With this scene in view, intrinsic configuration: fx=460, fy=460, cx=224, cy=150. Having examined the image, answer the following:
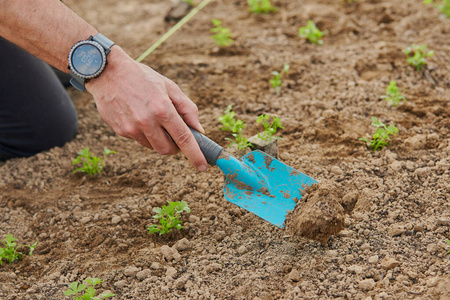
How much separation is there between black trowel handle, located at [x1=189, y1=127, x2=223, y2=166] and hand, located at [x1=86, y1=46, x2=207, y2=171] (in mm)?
51

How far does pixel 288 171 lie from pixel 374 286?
69 cm

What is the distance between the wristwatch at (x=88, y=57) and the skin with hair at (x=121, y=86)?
32mm

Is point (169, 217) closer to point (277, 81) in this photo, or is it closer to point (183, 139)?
point (183, 139)

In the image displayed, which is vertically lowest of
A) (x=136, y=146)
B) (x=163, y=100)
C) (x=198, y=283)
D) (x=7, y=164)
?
(x=198, y=283)

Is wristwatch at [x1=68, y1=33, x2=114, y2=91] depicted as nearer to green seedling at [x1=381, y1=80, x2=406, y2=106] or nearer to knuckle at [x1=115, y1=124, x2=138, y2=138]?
knuckle at [x1=115, y1=124, x2=138, y2=138]

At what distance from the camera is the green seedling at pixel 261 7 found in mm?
4344

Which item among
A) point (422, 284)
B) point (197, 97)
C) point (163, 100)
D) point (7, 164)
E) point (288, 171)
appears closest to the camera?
point (422, 284)

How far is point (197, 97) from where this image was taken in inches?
133

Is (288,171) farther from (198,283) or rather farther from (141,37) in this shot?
(141,37)

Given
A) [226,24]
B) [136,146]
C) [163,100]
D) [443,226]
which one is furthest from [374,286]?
[226,24]

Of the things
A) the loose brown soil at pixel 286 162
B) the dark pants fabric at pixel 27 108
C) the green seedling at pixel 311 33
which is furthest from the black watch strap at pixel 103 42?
the green seedling at pixel 311 33

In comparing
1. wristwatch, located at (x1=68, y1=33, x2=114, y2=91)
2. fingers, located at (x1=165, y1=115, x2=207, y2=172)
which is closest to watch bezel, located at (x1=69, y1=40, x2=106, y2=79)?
wristwatch, located at (x1=68, y1=33, x2=114, y2=91)

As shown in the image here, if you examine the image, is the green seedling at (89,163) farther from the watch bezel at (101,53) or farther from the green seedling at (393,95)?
the green seedling at (393,95)

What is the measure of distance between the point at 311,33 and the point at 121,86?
2.17 meters
